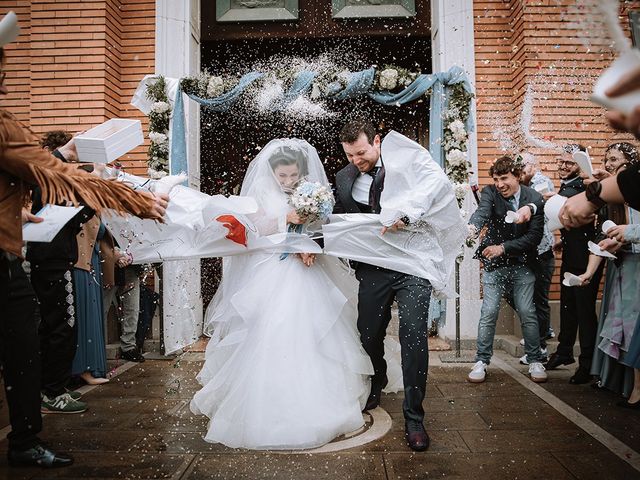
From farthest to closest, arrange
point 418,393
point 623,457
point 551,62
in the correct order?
1. point 551,62
2. point 418,393
3. point 623,457

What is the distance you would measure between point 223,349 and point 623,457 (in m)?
2.79

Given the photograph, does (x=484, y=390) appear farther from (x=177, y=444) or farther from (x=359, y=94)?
(x=359, y=94)

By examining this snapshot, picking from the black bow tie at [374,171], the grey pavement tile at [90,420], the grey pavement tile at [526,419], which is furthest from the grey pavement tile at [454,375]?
the grey pavement tile at [90,420]

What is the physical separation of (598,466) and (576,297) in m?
2.68

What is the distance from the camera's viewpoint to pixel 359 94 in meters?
8.05

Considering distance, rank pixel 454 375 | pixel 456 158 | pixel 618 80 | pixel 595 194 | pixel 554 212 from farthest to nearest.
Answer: pixel 456 158
pixel 454 375
pixel 554 212
pixel 595 194
pixel 618 80

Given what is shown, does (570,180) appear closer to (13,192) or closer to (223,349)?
(223,349)

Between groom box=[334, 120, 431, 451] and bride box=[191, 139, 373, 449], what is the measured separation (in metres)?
0.16

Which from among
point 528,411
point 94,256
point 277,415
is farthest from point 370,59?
point 277,415

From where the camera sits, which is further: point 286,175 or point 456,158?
point 456,158

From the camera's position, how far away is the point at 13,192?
3119mm

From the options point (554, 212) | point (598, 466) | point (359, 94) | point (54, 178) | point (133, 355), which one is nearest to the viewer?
point (554, 212)

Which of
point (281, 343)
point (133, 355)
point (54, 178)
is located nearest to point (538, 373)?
point (281, 343)

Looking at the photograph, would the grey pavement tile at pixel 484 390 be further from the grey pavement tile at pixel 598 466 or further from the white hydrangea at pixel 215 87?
the white hydrangea at pixel 215 87
